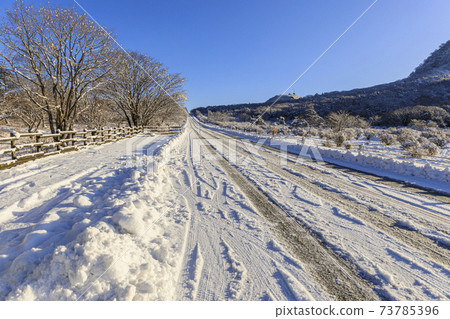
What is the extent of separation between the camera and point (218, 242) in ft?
9.91

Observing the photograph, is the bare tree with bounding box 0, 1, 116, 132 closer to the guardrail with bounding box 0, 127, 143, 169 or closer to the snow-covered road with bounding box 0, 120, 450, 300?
the guardrail with bounding box 0, 127, 143, 169

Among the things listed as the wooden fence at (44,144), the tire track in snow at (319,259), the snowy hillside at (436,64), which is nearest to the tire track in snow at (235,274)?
the tire track in snow at (319,259)

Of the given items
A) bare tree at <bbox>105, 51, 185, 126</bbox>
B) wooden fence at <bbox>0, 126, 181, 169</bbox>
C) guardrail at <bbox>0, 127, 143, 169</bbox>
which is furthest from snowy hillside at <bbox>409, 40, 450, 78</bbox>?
guardrail at <bbox>0, 127, 143, 169</bbox>

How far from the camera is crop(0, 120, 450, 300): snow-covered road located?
6.88 feet

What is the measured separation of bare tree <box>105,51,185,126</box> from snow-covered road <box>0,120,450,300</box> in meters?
19.9

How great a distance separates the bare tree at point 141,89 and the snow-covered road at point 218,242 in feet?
65.2

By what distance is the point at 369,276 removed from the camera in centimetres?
233

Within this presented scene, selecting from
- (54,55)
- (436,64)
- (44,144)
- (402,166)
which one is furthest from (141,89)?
(436,64)

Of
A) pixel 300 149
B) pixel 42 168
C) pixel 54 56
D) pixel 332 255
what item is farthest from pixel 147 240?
pixel 54 56

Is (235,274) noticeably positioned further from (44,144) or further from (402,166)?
(44,144)

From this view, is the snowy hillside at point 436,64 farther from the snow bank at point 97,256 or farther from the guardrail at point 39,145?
the snow bank at point 97,256

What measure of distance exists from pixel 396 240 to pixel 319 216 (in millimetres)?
1141

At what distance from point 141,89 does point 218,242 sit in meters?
26.4
